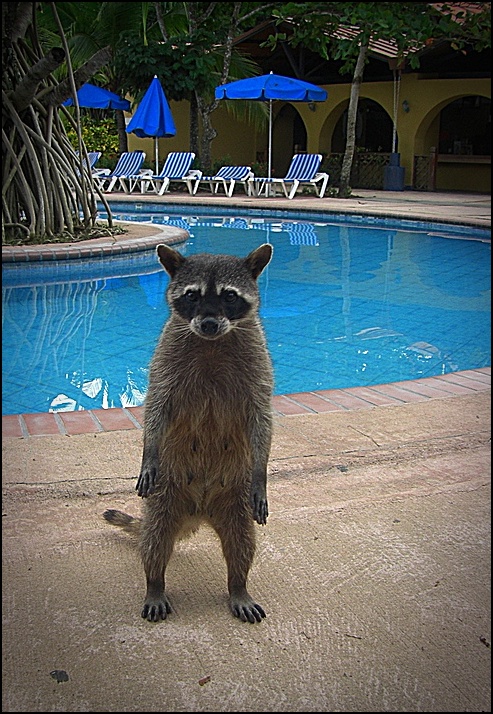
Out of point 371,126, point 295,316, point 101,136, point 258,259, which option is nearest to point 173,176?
point 101,136

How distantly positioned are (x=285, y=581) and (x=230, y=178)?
17.3m

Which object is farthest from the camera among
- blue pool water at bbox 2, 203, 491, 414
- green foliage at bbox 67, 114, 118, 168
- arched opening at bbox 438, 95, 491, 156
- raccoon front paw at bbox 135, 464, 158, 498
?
arched opening at bbox 438, 95, 491, 156

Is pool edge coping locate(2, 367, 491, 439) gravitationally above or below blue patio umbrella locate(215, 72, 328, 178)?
below

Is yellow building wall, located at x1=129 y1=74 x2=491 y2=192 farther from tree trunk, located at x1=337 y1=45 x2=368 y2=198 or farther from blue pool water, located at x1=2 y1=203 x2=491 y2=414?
blue pool water, located at x1=2 y1=203 x2=491 y2=414

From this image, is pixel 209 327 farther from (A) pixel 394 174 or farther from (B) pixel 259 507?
(A) pixel 394 174

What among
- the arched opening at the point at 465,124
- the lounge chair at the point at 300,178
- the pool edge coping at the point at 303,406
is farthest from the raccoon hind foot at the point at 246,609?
the arched opening at the point at 465,124

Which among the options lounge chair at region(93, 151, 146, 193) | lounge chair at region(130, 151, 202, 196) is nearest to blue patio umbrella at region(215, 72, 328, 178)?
lounge chair at region(130, 151, 202, 196)

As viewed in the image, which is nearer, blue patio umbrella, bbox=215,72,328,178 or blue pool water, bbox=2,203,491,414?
blue pool water, bbox=2,203,491,414

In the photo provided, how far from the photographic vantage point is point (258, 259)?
7.45 ft

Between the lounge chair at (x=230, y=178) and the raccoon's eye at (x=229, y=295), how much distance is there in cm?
1696

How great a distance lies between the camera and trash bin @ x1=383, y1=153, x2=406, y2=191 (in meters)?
21.0

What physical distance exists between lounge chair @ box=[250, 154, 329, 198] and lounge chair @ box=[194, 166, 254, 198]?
19cm

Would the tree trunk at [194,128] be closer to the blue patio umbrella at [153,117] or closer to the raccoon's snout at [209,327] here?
the blue patio umbrella at [153,117]

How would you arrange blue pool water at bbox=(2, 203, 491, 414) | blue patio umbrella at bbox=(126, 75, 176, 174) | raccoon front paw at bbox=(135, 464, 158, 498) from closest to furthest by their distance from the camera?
raccoon front paw at bbox=(135, 464, 158, 498), blue pool water at bbox=(2, 203, 491, 414), blue patio umbrella at bbox=(126, 75, 176, 174)
